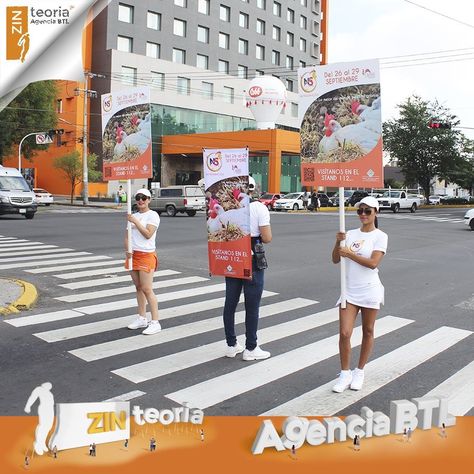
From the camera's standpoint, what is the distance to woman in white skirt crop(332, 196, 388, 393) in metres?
5.07

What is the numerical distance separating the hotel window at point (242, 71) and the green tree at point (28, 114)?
27.3m

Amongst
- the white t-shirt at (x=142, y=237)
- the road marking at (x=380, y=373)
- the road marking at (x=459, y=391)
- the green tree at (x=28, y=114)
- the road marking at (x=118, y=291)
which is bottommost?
the road marking at (x=459, y=391)

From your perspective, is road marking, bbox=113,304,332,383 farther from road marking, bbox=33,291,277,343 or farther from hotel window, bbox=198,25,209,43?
hotel window, bbox=198,25,209,43

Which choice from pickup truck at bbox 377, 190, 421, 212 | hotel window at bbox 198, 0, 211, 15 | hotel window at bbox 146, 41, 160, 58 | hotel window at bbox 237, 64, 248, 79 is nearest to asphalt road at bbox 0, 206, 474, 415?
pickup truck at bbox 377, 190, 421, 212

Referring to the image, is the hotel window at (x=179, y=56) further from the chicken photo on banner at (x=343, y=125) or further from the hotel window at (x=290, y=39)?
the chicken photo on banner at (x=343, y=125)

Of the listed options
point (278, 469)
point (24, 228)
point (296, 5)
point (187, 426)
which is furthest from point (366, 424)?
point (296, 5)

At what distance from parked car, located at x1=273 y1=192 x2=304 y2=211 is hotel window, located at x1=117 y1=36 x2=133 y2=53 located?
23133 mm

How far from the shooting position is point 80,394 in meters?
4.98

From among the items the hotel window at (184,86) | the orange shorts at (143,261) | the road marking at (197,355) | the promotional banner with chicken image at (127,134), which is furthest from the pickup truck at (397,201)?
the orange shorts at (143,261)

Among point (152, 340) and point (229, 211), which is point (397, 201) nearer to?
point (152, 340)

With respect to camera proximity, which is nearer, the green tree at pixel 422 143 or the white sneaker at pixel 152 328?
the white sneaker at pixel 152 328

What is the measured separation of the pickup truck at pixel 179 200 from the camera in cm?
3400

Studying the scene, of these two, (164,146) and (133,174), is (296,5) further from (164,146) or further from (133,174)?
(133,174)

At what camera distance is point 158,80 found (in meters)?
56.7
